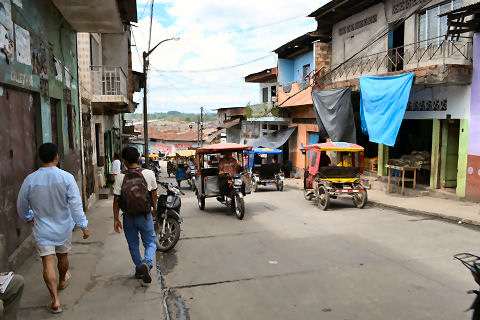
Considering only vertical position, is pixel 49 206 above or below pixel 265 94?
below

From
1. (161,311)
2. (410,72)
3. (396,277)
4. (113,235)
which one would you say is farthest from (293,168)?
(161,311)

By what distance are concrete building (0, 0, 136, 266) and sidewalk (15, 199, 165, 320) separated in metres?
0.74

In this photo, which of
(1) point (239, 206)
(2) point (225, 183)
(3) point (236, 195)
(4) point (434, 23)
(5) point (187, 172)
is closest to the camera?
→ (1) point (239, 206)

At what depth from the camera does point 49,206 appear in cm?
456

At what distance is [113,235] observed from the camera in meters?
8.58

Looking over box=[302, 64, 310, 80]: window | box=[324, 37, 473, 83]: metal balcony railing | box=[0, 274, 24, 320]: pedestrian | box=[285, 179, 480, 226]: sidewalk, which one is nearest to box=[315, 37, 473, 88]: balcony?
box=[324, 37, 473, 83]: metal balcony railing

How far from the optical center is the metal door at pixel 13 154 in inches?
227

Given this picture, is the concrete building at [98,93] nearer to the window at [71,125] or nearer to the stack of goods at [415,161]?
the window at [71,125]

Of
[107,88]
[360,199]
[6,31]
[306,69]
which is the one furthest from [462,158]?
[306,69]

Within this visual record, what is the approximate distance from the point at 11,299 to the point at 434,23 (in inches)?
600

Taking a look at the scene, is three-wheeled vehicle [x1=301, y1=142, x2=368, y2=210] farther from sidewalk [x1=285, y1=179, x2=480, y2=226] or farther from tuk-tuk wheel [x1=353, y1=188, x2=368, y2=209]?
sidewalk [x1=285, y1=179, x2=480, y2=226]

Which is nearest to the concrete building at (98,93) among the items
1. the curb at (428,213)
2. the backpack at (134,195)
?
the backpack at (134,195)

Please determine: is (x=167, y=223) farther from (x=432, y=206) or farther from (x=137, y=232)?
(x=432, y=206)

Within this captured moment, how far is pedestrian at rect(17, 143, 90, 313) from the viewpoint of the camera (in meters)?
4.51
